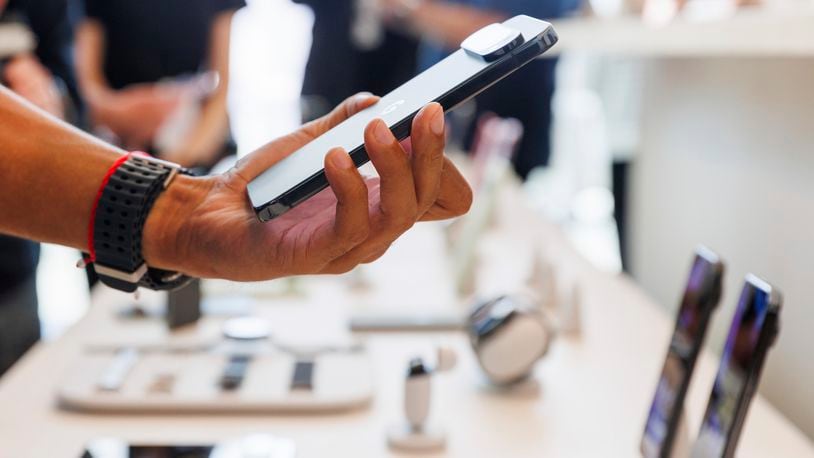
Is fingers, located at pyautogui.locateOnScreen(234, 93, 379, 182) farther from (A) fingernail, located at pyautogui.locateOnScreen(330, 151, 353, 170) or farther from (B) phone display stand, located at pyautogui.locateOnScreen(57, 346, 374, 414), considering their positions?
(B) phone display stand, located at pyautogui.locateOnScreen(57, 346, 374, 414)

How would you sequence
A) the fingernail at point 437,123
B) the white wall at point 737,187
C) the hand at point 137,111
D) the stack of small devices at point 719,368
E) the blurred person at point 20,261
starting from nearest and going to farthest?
the fingernail at point 437,123 → the stack of small devices at point 719,368 → the white wall at point 737,187 → the blurred person at point 20,261 → the hand at point 137,111

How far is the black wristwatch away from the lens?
888mm

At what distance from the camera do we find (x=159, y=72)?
3244 mm

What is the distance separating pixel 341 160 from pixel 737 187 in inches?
44.7

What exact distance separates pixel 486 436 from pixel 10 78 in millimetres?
1363

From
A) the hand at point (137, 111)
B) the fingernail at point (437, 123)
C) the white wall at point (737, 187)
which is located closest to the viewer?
the fingernail at point (437, 123)

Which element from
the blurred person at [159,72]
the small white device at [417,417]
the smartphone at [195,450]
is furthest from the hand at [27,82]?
the small white device at [417,417]

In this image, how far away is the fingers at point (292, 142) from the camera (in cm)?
94

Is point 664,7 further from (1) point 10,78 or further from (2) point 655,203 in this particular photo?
(1) point 10,78

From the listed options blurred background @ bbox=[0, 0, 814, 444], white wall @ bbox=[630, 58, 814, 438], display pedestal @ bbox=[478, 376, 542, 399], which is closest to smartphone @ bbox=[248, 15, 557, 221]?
blurred background @ bbox=[0, 0, 814, 444]

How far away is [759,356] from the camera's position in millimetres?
841

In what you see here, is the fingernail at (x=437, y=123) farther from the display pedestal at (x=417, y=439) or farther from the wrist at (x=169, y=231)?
the display pedestal at (x=417, y=439)

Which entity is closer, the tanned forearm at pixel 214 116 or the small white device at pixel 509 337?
the small white device at pixel 509 337

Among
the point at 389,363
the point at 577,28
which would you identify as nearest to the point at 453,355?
the point at 389,363
